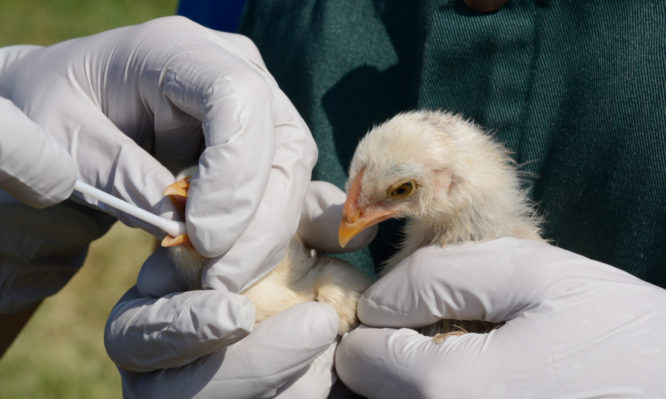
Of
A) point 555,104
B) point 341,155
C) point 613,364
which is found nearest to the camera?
point 613,364

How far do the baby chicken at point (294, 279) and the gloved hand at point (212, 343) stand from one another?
0.06 m

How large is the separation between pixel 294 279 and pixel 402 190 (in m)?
0.33

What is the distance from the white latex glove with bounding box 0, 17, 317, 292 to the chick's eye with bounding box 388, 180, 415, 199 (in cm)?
20

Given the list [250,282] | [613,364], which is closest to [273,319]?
[250,282]

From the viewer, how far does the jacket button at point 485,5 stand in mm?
1250

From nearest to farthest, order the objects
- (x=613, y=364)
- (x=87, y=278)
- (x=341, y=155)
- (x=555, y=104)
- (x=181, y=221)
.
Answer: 1. (x=613, y=364)
2. (x=181, y=221)
3. (x=555, y=104)
4. (x=341, y=155)
5. (x=87, y=278)

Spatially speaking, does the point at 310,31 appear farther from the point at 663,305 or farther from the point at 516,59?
the point at 663,305

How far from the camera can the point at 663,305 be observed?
3.47ft

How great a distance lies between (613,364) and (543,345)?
0.12 meters

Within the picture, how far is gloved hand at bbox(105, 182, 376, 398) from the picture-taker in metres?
1.06

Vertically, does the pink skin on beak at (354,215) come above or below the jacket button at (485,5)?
below

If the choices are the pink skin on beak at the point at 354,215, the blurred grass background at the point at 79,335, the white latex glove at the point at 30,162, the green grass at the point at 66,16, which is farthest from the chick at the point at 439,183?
the green grass at the point at 66,16

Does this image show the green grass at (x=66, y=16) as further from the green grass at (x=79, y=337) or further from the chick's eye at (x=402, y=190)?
the chick's eye at (x=402, y=190)

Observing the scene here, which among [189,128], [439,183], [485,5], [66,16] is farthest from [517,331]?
[66,16]
